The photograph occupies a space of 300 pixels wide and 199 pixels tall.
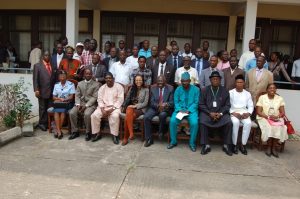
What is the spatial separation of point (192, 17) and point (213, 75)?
4364mm

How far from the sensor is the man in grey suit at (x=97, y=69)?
7.36 metres

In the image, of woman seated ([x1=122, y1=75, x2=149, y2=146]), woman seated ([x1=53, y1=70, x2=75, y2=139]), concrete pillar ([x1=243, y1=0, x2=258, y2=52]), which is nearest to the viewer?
woman seated ([x1=122, y1=75, x2=149, y2=146])

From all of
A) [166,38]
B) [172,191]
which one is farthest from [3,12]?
[172,191]

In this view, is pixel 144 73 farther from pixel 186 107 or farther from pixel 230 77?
pixel 230 77

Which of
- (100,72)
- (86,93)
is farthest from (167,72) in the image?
(86,93)

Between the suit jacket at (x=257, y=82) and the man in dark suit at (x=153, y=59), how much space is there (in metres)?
1.95

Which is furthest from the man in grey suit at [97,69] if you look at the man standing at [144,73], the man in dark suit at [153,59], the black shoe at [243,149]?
the black shoe at [243,149]

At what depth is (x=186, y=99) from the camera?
677cm

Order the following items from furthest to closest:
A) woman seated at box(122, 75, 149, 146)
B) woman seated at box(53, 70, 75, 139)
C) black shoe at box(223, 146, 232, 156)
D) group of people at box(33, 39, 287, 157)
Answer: woman seated at box(53, 70, 75, 139) < woman seated at box(122, 75, 149, 146) < group of people at box(33, 39, 287, 157) < black shoe at box(223, 146, 232, 156)

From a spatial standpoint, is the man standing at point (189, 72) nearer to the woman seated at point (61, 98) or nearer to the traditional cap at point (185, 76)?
the traditional cap at point (185, 76)

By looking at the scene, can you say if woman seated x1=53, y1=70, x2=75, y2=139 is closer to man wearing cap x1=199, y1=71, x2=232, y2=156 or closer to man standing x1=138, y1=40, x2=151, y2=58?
man standing x1=138, y1=40, x2=151, y2=58

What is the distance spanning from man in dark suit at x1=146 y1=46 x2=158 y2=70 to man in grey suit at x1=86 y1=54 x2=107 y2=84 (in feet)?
3.15

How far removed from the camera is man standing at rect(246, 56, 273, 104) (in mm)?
6980

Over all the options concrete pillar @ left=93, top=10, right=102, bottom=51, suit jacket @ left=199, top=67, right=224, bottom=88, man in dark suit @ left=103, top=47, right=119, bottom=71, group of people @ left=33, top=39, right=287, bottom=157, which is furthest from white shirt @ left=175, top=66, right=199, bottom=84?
concrete pillar @ left=93, top=10, right=102, bottom=51
